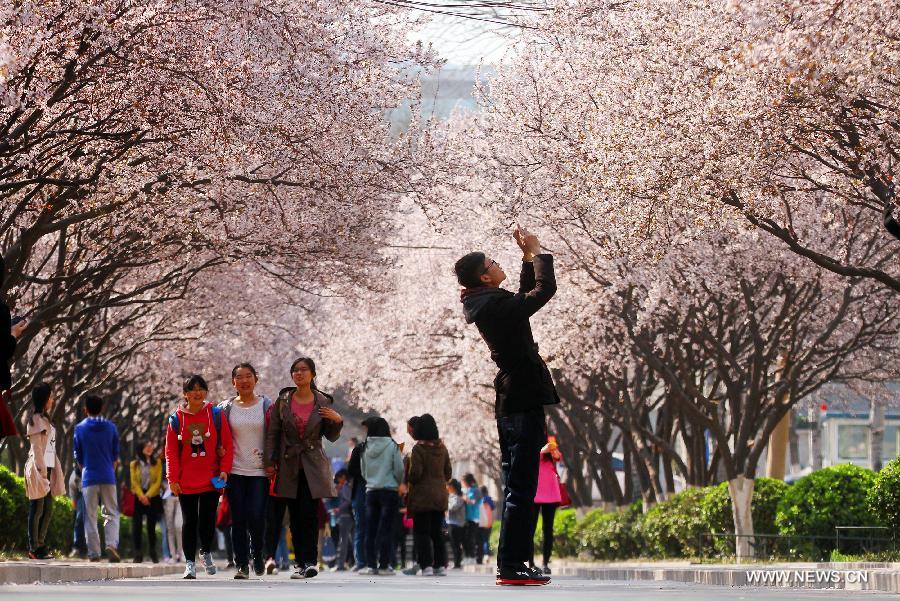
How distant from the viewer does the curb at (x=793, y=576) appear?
14352mm

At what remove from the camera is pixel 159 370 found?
131 feet

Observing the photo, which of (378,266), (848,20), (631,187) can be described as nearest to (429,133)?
(378,266)

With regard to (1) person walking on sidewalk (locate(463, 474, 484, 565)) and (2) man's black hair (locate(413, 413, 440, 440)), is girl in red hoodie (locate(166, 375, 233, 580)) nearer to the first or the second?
(2) man's black hair (locate(413, 413, 440, 440))

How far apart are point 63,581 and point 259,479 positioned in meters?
2.08

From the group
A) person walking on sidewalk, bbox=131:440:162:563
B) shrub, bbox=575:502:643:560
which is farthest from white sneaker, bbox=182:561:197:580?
shrub, bbox=575:502:643:560

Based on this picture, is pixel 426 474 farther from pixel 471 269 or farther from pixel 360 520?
pixel 471 269

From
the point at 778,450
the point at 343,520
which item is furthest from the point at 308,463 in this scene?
the point at 778,450

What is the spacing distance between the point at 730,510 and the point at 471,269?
51.9 feet

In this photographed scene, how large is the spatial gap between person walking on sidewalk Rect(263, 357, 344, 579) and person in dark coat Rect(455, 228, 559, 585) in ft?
12.3

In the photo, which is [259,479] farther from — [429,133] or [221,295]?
[221,295]

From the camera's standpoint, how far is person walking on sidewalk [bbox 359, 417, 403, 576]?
19.0 m

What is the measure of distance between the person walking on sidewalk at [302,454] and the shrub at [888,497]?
7.86 metres

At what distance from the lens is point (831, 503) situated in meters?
21.7

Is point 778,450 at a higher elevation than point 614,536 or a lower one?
higher
